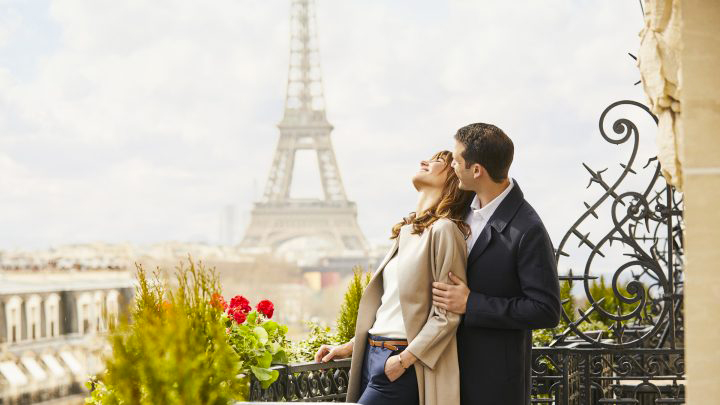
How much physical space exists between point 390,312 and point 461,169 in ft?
1.72

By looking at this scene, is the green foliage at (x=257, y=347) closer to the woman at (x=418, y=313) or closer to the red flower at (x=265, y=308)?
the red flower at (x=265, y=308)

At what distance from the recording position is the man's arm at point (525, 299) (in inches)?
105

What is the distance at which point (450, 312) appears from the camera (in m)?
2.71

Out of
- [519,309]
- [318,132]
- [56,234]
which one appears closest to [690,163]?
[519,309]

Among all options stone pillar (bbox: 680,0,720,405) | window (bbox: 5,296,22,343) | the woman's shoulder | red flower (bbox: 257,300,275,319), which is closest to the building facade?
window (bbox: 5,296,22,343)

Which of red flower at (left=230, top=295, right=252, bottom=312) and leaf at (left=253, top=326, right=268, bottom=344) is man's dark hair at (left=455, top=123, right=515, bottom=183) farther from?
red flower at (left=230, top=295, right=252, bottom=312)

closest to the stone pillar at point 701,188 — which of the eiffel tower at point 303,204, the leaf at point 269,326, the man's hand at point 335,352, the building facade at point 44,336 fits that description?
the man's hand at point 335,352

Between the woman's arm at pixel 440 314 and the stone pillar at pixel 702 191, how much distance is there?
3.36 feet

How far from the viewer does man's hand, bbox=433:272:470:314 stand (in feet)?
8.84

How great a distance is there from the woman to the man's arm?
5 centimetres

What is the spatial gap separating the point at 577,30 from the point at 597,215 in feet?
164

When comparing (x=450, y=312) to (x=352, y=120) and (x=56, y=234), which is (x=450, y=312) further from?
(x=352, y=120)

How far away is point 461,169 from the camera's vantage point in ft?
8.98

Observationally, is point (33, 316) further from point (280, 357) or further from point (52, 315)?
point (280, 357)
